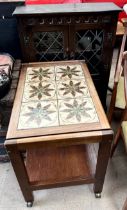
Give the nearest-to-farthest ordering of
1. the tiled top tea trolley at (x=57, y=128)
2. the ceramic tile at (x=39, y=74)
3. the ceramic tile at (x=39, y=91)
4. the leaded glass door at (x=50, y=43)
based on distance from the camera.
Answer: the tiled top tea trolley at (x=57, y=128), the ceramic tile at (x=39, y=91), the ceramic tile at (x=39, y=74), the leaded glass door at (x=50, y=43)

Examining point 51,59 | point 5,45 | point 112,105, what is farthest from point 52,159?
point 5,45

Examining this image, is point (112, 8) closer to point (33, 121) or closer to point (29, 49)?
point (29, 49)

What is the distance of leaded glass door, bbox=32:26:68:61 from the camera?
1.31 m

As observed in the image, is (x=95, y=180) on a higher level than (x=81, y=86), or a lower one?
lower

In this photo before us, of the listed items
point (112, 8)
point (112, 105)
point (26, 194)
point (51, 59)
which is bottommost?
point (26, 194)

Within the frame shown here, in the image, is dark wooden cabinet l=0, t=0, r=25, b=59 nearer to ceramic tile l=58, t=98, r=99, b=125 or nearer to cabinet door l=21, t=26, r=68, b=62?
cabinet door l=21, t=26, r=68, b=62

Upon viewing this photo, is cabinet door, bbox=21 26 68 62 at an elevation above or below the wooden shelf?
above

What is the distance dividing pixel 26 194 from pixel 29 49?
3.18 feet

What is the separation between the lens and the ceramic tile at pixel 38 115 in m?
0.89

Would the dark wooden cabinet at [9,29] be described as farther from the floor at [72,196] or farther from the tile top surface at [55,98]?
the floor at [72,196]

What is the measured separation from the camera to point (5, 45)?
1.59m

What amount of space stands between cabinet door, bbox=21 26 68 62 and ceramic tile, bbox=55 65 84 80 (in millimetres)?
168

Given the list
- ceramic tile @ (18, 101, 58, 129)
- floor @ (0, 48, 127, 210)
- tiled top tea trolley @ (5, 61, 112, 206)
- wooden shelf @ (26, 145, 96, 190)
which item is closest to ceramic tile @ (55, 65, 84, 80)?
tiled top tea trolley @ (5, 61, 112, 206)

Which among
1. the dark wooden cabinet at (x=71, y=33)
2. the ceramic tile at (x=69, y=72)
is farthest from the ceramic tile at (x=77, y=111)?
the dark wooden cabinet at (x=71, y=33)
